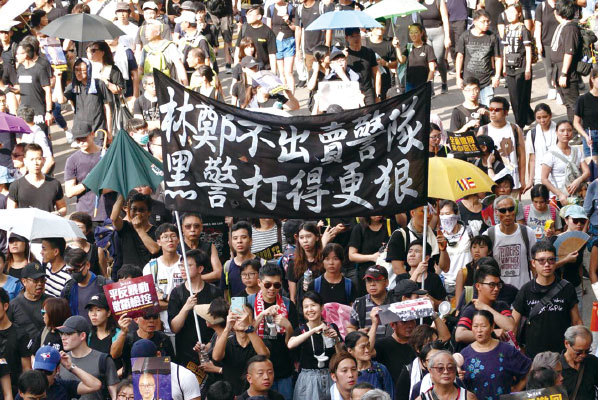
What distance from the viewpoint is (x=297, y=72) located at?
22438 mm

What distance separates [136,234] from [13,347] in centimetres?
232

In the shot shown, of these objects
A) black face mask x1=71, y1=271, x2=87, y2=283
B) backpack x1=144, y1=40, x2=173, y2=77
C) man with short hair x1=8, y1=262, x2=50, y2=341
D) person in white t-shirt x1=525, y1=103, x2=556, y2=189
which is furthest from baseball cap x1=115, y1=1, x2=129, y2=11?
man with short hair x1=8, y1=262, x2=50, y2=341

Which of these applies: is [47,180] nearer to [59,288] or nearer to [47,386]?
[59,288]

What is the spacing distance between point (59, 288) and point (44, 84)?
6.28 metres

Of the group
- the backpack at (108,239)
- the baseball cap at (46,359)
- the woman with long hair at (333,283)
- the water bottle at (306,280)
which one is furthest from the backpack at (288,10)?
the baseball cap at (46,359)

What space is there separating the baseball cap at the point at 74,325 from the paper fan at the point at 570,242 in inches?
164

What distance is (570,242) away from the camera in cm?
1263

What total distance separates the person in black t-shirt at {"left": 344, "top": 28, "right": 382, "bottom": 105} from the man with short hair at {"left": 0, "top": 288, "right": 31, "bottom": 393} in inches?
306

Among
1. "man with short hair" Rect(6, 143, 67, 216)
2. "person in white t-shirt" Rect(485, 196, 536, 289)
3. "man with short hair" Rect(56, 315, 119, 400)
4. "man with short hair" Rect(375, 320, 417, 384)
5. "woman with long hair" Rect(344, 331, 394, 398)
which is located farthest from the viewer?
"man with short hair" Rect(6, 143, 67, 216)

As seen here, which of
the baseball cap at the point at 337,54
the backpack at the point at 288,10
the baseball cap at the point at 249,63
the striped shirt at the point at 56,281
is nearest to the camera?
the striped shirt at the point at 56,281

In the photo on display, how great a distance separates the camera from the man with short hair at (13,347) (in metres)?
11.3

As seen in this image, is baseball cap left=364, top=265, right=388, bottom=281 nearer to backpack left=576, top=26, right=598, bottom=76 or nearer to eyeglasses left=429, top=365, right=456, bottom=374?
eyeglasses left=429, top=365, right=456, bottom=374

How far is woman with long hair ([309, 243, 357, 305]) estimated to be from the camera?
39.5 feet

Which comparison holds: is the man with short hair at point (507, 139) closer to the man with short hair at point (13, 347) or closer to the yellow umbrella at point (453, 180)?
the yellow umbrella at point (453, 180)
